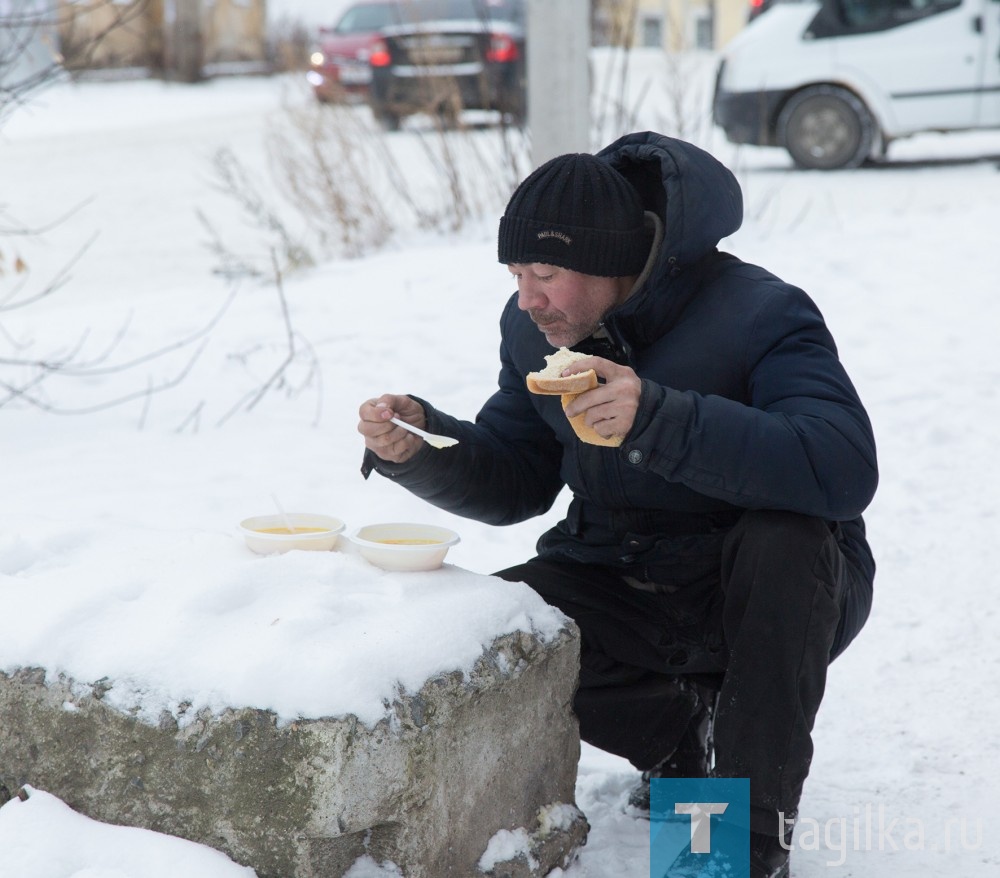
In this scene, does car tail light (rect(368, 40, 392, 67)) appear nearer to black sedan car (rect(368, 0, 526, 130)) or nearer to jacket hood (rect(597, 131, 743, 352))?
black sedan car (rect(368, 0, 526, 130))

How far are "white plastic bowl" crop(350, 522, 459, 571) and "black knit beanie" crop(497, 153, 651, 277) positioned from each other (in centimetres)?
53

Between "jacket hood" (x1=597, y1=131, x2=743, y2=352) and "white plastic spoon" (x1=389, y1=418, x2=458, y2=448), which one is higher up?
"jacket hood" (x1=597, y1=131, x2=743, y2=352)

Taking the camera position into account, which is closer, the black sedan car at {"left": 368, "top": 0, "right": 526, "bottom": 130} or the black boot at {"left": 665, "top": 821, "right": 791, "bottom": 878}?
the black boot at {"left": 665, "top": 821, "right": 791, "bottom": 878}

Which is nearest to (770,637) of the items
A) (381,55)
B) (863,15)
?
(863,15)

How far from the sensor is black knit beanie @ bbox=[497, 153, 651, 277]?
231 cm

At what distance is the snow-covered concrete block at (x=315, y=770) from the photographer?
186 centimetres

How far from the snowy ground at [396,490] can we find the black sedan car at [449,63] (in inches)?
33.1

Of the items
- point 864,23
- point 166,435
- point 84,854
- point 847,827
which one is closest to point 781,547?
point 847,827

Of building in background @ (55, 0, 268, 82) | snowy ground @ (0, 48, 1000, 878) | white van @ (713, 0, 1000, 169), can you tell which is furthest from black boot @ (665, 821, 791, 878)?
building in background @ (55, 0, 268, 82)

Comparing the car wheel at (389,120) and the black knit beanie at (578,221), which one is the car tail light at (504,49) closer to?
the car wheel at (389,120)

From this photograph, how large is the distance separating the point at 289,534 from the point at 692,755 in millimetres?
935

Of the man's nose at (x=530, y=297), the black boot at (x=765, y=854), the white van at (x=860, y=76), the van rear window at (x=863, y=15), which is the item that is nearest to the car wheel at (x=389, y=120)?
the white van at (x=860, y=76)

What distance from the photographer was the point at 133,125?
15.4 metres

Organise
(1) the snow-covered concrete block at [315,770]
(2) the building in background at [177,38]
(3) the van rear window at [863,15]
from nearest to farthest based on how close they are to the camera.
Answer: (1) the snow-covered concrete block at [315,770] → (3) the van rear window at [863,15] → (2) the building in background at [177,38]
